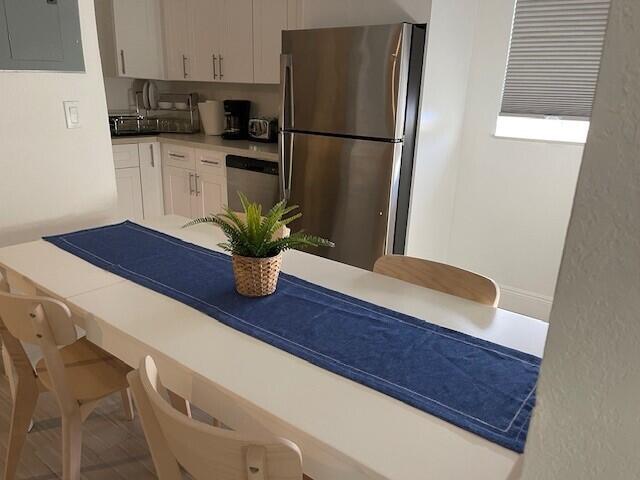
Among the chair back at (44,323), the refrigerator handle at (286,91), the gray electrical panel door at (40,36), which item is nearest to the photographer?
the chair back at (44,323)

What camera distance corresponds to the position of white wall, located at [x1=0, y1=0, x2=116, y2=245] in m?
1.95

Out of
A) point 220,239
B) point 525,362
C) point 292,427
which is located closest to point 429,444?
point 292,427

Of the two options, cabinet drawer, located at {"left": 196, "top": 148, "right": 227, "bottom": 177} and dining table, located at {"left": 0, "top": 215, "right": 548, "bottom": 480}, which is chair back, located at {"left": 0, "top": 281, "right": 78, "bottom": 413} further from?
cabinet drawer, located at {"left": 196, "top": 148, "right": 227, "bottom": 177}

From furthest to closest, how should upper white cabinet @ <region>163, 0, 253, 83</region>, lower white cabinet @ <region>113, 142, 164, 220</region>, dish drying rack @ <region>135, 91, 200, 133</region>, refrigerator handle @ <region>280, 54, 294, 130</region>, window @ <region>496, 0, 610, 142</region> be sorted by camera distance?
dish drying rack @ <region>135, 91, 200, 133</region>, lower white cabinet @ <region>113, 142, 164, 220</region>, upper white cabinet @ <region>163, 0, 253, 83</region>, refrigerator handle @ <region>280, 54, 294, 130</region>, window @ <region>496, 0, 610, 142</region>

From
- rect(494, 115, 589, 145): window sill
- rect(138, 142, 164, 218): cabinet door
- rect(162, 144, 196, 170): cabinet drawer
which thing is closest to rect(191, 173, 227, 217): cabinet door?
rect(162, 144, 196, 170): cabinet drawer

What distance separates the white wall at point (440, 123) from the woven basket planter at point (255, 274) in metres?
1.53

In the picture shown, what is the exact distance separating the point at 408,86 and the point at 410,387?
1.84 m

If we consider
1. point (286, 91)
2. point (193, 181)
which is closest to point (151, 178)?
point (193, 181)

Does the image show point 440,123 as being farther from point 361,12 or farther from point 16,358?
point 16,358

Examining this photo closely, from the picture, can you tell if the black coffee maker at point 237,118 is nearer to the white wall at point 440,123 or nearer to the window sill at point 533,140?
the white wall at point 440,123

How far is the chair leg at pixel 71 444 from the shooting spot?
1.40m

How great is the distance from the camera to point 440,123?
9.02 ft

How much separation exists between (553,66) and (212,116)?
98.2 inches

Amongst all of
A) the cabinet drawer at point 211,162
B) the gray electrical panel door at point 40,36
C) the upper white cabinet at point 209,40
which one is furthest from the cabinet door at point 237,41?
the gray electrical panel door at point 40,36
